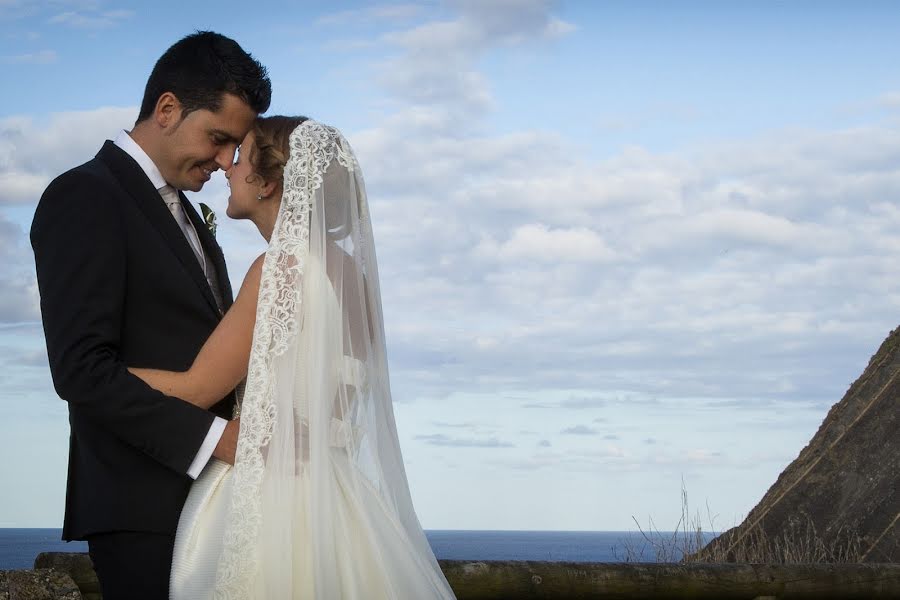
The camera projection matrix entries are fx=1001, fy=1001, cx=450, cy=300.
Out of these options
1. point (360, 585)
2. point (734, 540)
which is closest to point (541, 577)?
point (360, 585)

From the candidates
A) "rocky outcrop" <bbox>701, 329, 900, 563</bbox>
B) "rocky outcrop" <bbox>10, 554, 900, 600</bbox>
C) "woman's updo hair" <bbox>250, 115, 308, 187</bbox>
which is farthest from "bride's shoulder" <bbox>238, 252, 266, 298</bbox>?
"rocky outcrop" <bbox>701, 329, 900, 563</bbox>

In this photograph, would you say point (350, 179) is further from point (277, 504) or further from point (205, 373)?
point (277, 504)

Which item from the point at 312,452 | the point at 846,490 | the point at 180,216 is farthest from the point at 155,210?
the point at 846,490

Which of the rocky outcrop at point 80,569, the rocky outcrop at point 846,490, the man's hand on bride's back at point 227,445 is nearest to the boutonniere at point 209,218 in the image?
the man's hand on bride's back at point 227,445

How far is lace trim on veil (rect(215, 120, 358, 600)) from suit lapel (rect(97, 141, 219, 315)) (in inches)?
8.8

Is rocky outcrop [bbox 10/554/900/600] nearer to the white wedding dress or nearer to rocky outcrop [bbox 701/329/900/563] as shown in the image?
the white wedding dress

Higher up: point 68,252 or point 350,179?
point 350,179

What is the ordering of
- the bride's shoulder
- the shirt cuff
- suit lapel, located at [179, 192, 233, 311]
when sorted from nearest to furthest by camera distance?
1. the shirt cuff
2. the bride's shoulder
3. suit lapel, located at [179, 192, 233, 311]

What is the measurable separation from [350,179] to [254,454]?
897 millimetres

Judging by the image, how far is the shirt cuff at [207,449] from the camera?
2771 mm

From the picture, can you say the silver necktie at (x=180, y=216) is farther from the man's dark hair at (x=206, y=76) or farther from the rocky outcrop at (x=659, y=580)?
the rocky outcrop at (x=659, y=580)

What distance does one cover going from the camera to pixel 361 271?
309 centimetres

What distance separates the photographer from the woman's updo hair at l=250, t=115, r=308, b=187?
10.2 ft

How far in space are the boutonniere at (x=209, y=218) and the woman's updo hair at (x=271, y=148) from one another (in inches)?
15.7
